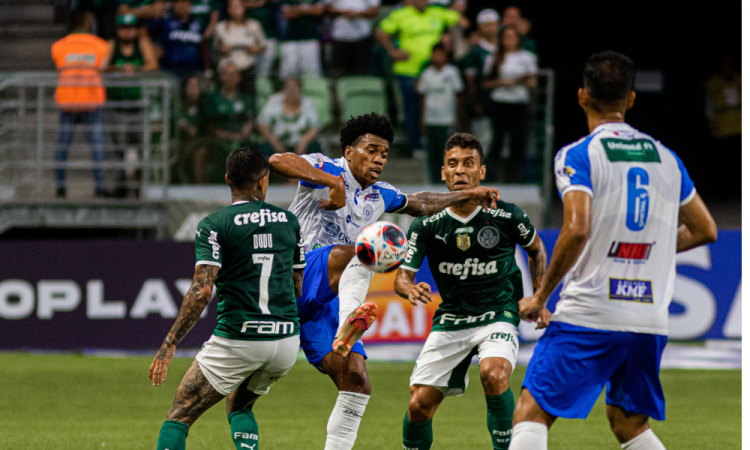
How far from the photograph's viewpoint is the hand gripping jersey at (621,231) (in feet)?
13.7

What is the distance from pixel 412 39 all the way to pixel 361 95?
1243 mm

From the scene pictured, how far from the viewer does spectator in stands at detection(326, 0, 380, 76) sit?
14.6 meters

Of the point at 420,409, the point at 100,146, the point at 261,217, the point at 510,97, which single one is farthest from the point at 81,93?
the point at 420,409

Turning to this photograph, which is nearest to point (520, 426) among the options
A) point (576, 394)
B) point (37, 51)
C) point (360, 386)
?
point (576, 394)

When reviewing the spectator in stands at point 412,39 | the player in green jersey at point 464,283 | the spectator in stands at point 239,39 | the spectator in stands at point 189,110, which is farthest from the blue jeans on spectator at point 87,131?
the player in green jersey at point 464,283

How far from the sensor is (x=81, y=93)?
1394 cm

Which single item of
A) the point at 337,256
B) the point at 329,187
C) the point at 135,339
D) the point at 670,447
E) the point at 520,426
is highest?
the point at 329,187

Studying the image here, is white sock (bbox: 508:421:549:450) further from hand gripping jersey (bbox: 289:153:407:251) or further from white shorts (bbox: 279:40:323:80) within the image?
white shorts (bbox: 279:40:323:80)

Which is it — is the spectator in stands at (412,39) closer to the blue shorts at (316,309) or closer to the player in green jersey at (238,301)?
the blue shorts at (316,309)

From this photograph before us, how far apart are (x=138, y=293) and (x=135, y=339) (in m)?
0.65

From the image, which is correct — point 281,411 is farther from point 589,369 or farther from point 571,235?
point 571,235

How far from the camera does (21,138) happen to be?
1452 centimetres

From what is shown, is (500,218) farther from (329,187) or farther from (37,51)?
(37,51)

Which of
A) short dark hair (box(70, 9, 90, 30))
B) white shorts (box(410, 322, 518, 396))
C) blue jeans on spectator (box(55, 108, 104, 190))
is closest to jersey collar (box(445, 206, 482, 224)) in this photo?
white shorts (box(410, 322, 518, 396))
